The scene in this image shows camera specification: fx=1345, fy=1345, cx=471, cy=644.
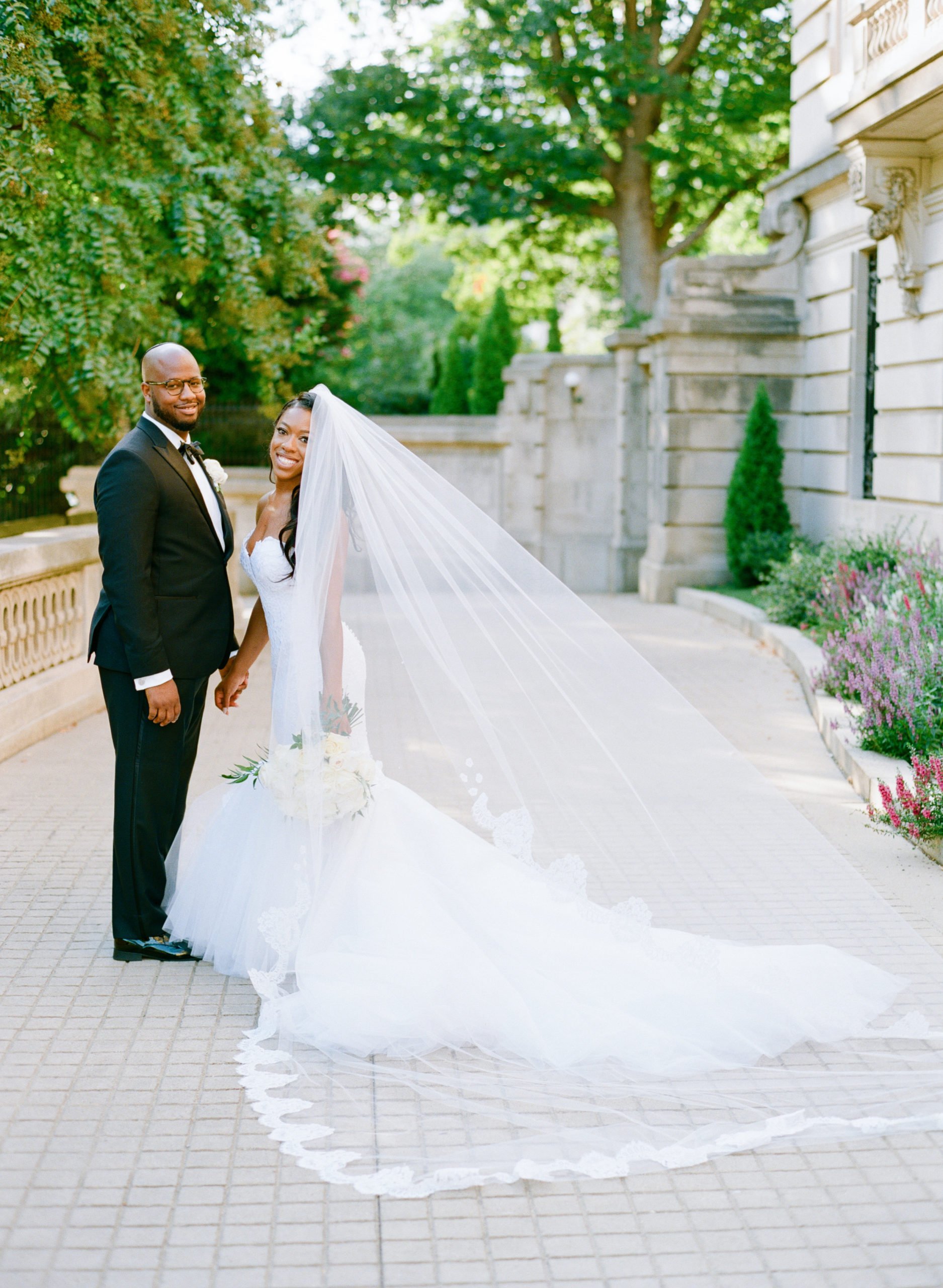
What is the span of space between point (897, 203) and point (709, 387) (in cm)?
559

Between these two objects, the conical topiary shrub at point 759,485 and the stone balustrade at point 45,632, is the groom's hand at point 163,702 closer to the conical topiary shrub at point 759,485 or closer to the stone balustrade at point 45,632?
the stone balustrade at point 45,632

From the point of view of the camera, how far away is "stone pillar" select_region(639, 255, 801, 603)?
58.2 feet

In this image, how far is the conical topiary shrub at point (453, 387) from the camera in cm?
2411

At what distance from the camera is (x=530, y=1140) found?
384cm

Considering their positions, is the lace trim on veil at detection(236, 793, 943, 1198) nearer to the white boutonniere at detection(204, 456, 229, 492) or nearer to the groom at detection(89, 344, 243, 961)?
the groom at detection(89, 344, 243, 961)

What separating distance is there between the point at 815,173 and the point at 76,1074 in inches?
582

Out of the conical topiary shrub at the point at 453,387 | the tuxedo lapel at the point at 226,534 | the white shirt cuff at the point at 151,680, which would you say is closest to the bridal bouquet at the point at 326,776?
the white shirt cuff at the point at 151,680

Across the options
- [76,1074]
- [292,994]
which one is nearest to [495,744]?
[292,994]

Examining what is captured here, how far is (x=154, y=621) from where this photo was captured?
16.9ft

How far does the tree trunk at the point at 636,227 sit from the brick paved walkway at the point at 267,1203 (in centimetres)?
2285

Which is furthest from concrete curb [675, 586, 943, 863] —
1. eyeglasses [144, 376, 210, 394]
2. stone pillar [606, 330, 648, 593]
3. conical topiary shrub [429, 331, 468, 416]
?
conical topiary shrub [429, 331, 468, 416]

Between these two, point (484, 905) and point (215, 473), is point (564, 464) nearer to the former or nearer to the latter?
point (215, 473)

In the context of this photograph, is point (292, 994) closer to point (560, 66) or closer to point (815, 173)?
point (815, 173)

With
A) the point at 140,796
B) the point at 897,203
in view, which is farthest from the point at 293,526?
the point at 897,203
